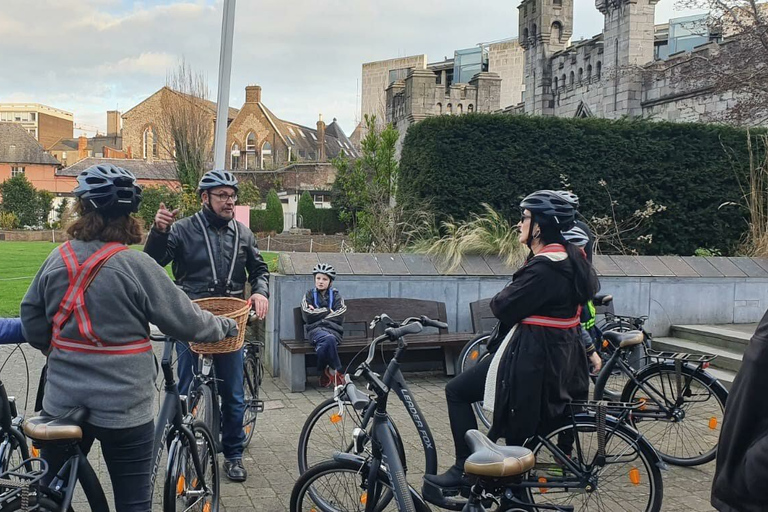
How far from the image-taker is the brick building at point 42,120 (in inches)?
3925

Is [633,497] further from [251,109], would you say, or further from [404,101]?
[251,109]

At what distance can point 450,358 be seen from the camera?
27.9 feet

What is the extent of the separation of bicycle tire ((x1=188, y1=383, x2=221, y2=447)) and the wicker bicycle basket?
25 cm

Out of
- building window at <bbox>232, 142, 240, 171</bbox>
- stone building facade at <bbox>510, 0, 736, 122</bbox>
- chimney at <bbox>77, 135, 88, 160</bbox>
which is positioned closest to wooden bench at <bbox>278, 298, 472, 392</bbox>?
stone building facade at <bbox>510, 0, 736, 122</bbox>

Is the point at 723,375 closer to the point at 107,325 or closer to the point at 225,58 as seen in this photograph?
the point at 107,325

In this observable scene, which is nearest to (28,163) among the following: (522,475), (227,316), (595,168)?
(595,168)

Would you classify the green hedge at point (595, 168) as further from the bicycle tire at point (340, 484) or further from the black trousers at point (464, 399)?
the bicycle tire at point (340, 484)

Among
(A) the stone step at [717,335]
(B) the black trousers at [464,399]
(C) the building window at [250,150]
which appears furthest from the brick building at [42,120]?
(B) the black trousers at [464,399]

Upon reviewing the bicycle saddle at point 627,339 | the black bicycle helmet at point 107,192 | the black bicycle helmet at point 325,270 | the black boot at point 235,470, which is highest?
the black bicycle helmet at point 107,192

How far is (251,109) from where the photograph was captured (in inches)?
2881

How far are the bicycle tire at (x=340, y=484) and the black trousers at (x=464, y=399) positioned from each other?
2.27 ft

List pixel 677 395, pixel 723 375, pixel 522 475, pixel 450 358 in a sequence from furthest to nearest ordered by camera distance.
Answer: pixel 450 358, pixel 723 375, pixel 677 395, pixel 522 475

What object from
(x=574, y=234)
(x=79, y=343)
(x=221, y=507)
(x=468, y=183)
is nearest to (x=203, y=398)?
(x=221, y=507)

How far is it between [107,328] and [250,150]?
71859mm
